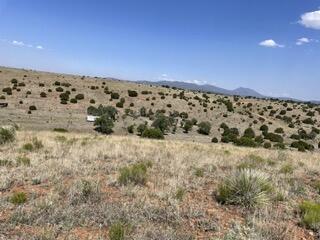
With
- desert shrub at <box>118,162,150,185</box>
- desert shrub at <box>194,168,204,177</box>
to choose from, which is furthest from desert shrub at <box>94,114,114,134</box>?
desert shrub at <box>118,162,150,185</box>

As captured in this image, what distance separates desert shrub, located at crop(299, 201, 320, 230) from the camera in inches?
359

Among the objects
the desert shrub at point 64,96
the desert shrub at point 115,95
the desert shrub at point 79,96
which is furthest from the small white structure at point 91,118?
the desert shrub at point 115,95

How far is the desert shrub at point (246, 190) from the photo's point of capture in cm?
1045

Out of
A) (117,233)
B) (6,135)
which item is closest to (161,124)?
(6,135)

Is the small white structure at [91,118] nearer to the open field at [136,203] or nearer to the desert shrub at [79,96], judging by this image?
the desert shrub at [79,96]

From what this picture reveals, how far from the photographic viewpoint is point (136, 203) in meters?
9.81

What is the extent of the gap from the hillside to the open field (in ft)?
102

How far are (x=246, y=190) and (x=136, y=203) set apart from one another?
2771 mm

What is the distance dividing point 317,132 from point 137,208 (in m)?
60.9

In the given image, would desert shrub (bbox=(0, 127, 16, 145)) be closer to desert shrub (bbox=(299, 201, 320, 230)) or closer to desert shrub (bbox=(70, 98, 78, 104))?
desert shrub (bbox=(299, 201, 320, 230))

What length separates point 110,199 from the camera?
1017 cm

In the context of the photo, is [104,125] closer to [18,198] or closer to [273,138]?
[273,138]

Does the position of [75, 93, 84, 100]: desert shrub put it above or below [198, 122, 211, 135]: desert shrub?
above

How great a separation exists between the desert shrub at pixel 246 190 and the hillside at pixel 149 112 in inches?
1297
